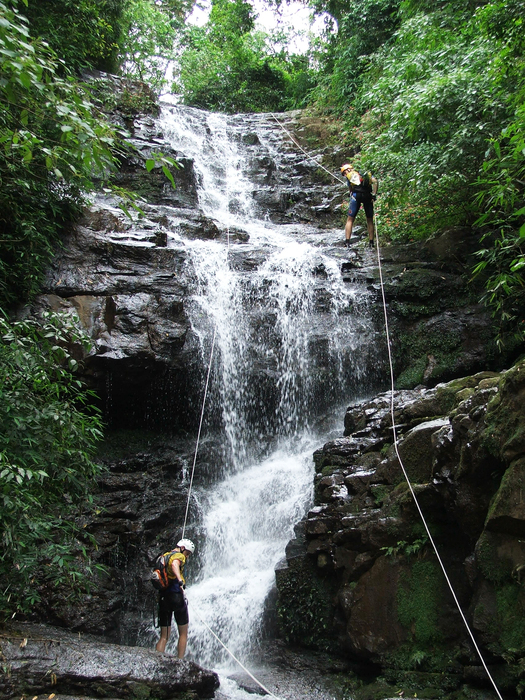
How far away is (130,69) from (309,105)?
798 centimetres

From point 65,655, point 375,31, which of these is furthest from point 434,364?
point 375,31

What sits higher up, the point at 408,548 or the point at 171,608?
the point at 408,548

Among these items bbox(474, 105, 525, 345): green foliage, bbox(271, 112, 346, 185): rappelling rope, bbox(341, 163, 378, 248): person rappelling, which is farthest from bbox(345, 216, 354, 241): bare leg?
bbox(271, 112, 346, 185): rappelling rope

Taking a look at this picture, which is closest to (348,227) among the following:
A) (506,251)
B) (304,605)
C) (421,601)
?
(506,251)

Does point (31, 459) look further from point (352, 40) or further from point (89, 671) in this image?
point (352, 40)

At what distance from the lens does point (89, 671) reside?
167 inches

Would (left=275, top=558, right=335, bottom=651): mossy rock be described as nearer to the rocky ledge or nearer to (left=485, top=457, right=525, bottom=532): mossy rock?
the rocky ledge

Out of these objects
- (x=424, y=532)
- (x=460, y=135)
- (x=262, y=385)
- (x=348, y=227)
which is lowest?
(x=424, y=532)

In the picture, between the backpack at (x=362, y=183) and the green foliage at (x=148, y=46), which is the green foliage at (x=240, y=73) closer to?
the green foliage at (x=148, y=46)

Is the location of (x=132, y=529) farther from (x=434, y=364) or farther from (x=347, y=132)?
(x=347, y=132)

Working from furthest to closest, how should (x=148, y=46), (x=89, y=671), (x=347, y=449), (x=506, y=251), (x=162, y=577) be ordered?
(x=148, y=46) < (x=347, y=449) < (x=506, y=251) < (x=162, y=577) < (x=89, y=671)

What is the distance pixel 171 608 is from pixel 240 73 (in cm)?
2312

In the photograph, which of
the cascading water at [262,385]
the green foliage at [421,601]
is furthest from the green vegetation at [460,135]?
the green foliage at [421,601]

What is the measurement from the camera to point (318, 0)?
60.8 feet
